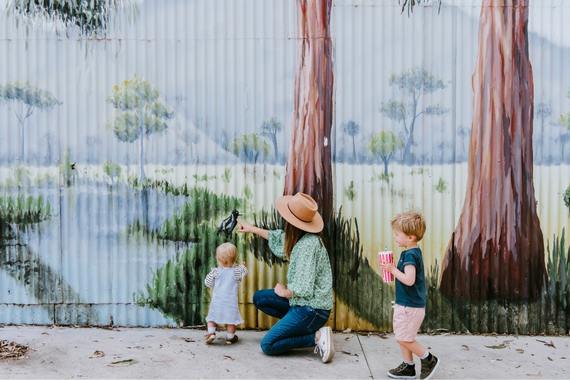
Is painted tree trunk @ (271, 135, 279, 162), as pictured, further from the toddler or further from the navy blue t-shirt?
the navy blue t-shirt

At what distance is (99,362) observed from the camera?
5121 mm

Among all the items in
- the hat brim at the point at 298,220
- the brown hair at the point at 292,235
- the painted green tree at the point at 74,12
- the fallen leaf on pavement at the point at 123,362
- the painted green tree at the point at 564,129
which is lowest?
the fallen leaf on pavement at the point at 123,362

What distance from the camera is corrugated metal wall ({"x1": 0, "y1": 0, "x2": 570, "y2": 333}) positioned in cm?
591

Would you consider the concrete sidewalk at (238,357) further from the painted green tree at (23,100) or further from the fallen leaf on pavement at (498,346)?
the painted green tree at (23,100)

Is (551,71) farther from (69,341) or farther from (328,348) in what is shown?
(69,341)

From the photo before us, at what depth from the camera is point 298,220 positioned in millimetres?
5312

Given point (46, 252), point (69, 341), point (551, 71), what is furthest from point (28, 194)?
point (551, 71)

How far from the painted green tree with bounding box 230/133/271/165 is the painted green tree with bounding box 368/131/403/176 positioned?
0.93 meters

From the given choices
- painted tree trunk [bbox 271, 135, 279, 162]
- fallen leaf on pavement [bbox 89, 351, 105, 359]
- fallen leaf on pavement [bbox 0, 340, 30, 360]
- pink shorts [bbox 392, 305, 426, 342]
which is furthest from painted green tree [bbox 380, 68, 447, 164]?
fallen leaf on pavement [bbox 0, 340, 30, 360]

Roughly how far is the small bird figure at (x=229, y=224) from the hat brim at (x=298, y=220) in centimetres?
58

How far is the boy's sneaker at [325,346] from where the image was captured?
201 inches

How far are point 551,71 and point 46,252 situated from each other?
4.75 metres

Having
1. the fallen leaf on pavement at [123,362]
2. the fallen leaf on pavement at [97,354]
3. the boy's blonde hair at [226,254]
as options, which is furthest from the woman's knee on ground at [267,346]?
the fallen leaf on pavement at [97,354]

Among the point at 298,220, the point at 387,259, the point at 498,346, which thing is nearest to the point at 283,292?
the point at 298,220
